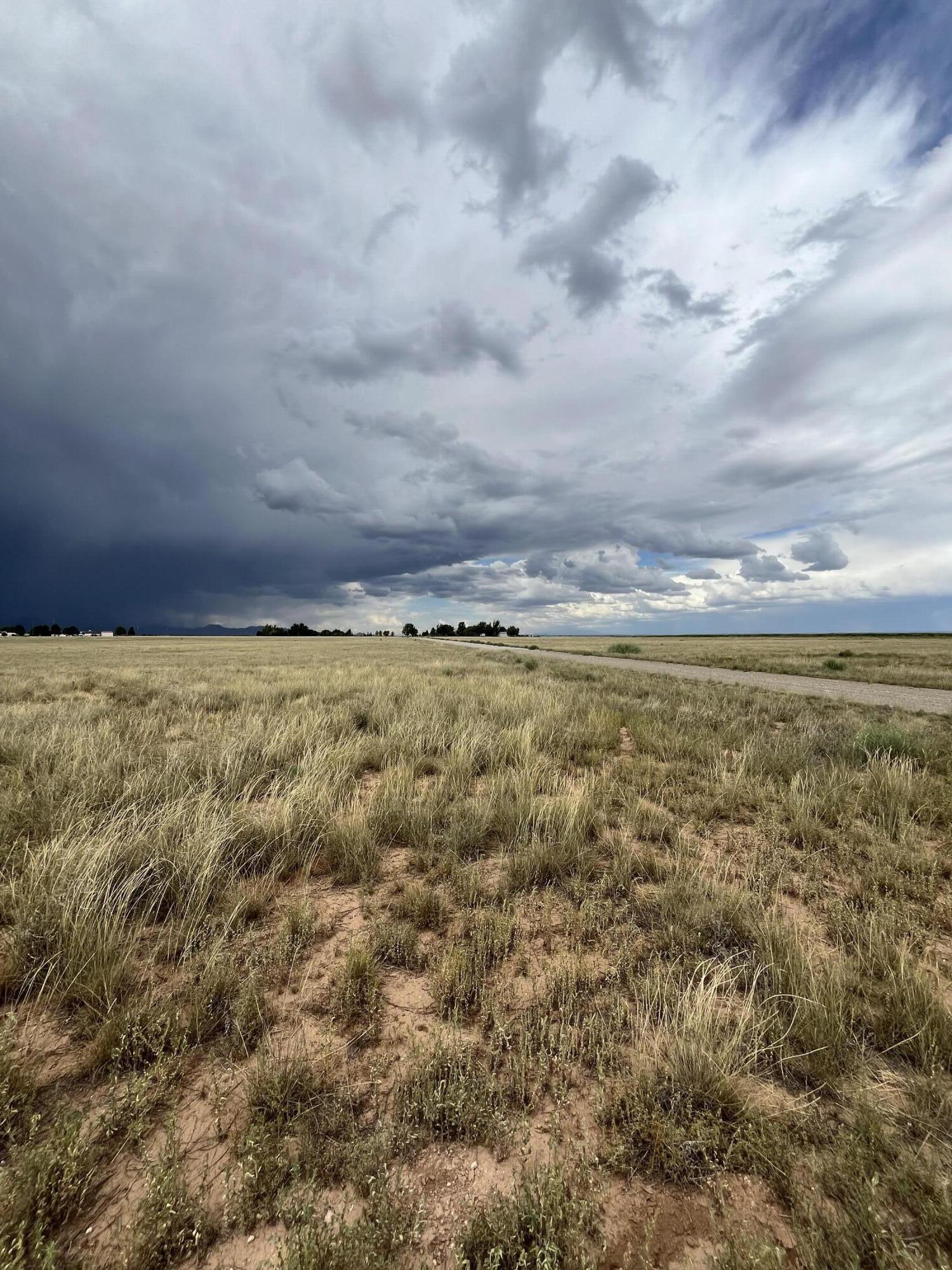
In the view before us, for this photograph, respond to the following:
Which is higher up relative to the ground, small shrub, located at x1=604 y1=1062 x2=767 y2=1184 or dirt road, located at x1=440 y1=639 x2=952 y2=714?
small shrub, located at x1=604 y1=1062 x2=767 y2=1184


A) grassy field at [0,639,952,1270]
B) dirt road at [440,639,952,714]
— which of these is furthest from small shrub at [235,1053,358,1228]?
dirt road at [440,639,952,714]

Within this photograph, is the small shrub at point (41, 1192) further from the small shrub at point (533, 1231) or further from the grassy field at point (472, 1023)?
the small shrub at point (533, 1231)

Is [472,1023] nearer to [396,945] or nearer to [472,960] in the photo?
[472,960]

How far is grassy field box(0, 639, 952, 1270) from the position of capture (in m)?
1.87

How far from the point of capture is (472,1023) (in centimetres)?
283

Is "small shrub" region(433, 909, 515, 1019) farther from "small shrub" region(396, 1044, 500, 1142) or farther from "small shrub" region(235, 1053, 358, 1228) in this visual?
"small shrub" region(235, 1053, 358, 1228)

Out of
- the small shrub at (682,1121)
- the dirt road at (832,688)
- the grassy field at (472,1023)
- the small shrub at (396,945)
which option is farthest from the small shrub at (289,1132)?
the dirt road at (832,688)

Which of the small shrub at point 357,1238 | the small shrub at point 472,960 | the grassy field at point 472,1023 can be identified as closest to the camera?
the small shrub at point 357,1238

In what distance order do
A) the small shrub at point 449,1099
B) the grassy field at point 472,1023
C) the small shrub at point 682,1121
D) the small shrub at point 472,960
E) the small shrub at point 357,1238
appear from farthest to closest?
the small shrub at point 472,960 → the small shrub at point 449,1099 → the small shrub at point 682,1121 → the grassy field at point 472,1023 → the small shrub at point 357,1238

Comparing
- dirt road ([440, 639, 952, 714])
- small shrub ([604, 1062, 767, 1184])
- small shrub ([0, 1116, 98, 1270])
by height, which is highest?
small shrub ([0, 1116, 98, 1270])

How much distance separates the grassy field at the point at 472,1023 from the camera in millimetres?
1870

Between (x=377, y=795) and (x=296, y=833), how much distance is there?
1102 millimetres

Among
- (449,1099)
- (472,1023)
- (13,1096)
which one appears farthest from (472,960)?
(13,1096)

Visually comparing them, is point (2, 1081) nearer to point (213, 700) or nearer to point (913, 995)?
point (913, 995)
